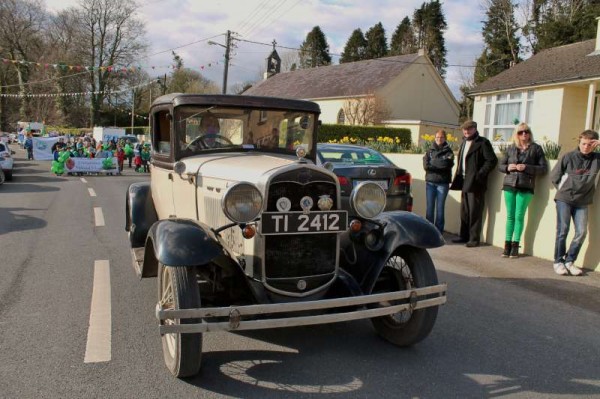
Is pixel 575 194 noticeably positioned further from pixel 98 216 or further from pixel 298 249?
pixel 98 216

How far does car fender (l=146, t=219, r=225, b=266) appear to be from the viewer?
10.4 ft

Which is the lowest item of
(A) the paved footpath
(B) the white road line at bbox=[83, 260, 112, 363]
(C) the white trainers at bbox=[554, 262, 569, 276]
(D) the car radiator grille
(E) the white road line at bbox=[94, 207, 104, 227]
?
(E) the white road line at bbox=[94, 207, 104, 227]

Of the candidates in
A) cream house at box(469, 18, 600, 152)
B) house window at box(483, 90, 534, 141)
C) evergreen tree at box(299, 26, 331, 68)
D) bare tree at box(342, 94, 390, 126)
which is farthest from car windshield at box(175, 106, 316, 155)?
evergreen tree at box(299, 26, 331, 68)

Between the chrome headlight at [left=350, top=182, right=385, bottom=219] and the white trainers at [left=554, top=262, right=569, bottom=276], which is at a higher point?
the chrome headlight at [left=350, top=182, right=385, bottom=219]

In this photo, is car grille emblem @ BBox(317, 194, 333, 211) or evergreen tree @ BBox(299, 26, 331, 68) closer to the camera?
car grille emblem @ BBox(317, 194, 333, 211)

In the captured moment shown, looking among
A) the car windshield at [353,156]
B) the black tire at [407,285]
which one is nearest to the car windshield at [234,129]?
the black tire at [407,285]

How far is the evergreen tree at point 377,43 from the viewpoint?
67.8 meters

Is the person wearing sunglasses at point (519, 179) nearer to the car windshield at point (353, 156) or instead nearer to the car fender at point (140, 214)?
the car windshield at point (353, 156)

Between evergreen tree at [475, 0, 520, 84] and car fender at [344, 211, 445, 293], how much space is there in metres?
37.1

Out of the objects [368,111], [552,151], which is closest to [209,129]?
[552,151]

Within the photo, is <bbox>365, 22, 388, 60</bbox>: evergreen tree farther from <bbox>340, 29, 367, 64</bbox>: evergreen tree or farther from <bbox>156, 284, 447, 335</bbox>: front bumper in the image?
<bbox>156, 284, 447, 335</bbox>: front bumper

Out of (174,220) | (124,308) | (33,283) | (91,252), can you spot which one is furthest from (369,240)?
(91,252)

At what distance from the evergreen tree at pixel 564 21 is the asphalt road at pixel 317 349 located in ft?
89.1

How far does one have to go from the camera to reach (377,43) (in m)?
68.0
